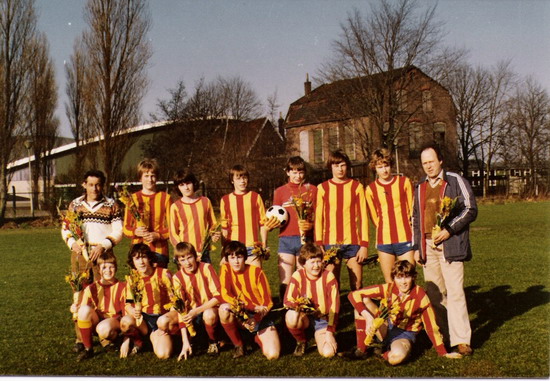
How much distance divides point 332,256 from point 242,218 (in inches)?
42.3

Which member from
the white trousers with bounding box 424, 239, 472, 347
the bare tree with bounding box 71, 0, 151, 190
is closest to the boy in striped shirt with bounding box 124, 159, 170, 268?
the white trousers with bounding box 424, 239, 472, 347

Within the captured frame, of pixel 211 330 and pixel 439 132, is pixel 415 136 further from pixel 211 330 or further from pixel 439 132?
pixel 211 330

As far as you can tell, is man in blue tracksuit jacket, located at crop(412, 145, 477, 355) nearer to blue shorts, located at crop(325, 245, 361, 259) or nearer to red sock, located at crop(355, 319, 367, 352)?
blue shorts, located at crop(325, 245, 361, 259)

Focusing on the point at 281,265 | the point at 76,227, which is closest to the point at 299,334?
the point at 281,265

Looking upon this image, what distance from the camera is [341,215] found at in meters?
4.69

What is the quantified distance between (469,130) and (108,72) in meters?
20.4

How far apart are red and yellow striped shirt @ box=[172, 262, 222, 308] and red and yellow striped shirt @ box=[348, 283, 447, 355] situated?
1.20 metres

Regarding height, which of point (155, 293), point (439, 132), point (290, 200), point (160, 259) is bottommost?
point (155, 293)

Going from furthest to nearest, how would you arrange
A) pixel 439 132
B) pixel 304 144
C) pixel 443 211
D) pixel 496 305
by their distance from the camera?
pixel 304 144, pixel 439 132, pixel 496 305, pixel 443 211

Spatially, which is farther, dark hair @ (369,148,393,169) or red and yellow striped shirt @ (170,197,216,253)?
red and yellow striped shirt @ (170,197,216,253)

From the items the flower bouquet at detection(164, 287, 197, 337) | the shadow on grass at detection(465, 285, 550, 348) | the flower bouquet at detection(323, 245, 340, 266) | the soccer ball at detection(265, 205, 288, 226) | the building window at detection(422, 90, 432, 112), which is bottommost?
the shadow on grass at detection(465, 285, 550, 348)

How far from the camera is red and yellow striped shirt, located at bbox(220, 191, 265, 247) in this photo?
196 inches

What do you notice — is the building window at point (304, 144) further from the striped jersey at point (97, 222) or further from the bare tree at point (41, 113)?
the striped jersey at point (97, 222)

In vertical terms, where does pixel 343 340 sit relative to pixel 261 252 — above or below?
below
